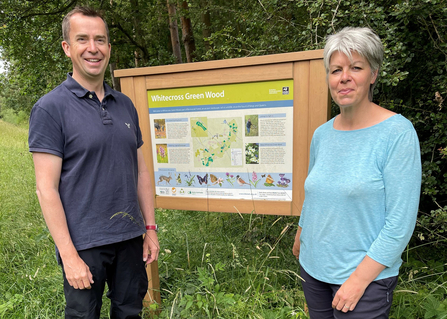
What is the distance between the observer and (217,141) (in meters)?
2.57

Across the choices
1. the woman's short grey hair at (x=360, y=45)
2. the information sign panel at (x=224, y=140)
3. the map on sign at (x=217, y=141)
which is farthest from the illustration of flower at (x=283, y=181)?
the woman's short grey hair at (x=360, y=45)

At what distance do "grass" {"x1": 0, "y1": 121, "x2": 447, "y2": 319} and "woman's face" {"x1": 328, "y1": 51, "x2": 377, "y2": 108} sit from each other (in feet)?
3.83

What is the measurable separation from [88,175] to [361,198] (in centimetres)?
154

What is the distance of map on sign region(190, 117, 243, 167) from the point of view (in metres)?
2.52

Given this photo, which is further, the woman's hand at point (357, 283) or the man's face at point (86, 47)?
the man's face at point (86, 47)

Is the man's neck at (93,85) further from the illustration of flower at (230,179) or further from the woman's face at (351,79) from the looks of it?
the woman's face at (351,79)

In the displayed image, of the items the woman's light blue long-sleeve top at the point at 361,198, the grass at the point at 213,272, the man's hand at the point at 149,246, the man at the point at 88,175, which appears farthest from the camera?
the grass at the point at 213,272

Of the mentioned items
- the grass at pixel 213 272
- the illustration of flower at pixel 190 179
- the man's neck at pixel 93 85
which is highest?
the man's neck at pixel 93 85

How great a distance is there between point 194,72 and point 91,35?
2.77 ft

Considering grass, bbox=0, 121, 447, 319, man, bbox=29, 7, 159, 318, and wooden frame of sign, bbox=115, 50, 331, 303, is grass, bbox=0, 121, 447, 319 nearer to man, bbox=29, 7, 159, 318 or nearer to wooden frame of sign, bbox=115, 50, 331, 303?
wooden frame of sign, bbox=115, 50, 331, 303

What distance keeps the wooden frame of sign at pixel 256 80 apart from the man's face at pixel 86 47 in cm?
70

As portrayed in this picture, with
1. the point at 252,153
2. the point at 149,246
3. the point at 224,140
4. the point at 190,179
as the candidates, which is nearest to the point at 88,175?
the point at 149,246

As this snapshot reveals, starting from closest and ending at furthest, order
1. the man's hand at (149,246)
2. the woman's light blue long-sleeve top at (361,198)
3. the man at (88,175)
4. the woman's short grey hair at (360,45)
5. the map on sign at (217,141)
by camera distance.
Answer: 1. the woman's light blue long-sleeve top at (361,198)
2. the woman's short grey hair at (360,45)
3. the man at (88,175)
4. the man's hand at (149,246)
5. the map on sign at (217,141)

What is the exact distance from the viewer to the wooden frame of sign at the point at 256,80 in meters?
2.29
